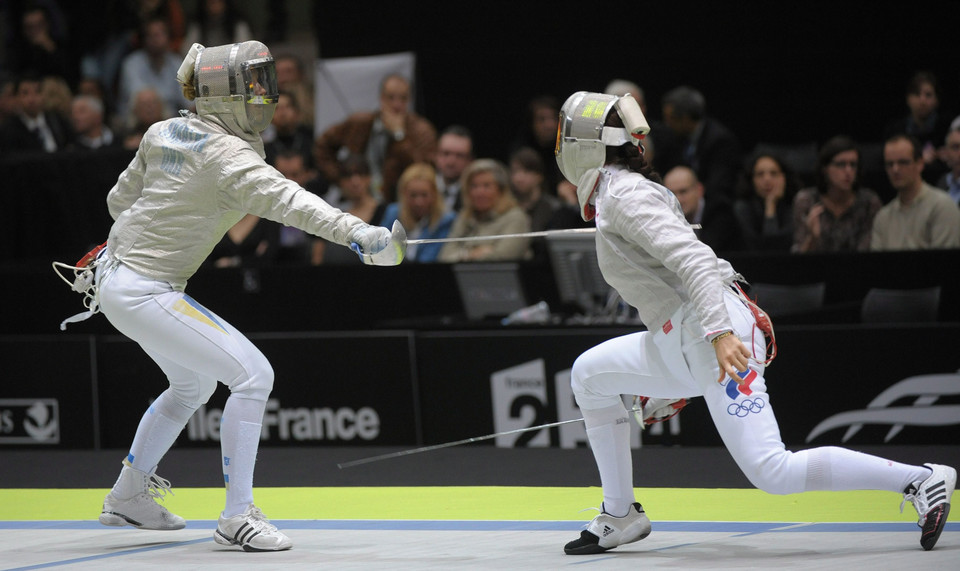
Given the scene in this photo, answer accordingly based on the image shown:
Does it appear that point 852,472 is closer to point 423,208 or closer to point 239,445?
point 239,445

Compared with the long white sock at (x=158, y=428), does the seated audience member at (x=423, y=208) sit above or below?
above

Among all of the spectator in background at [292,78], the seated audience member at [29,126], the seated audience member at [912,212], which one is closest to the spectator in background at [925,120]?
the seated audience member at [912,212]

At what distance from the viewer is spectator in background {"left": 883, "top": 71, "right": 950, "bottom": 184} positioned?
747 cm

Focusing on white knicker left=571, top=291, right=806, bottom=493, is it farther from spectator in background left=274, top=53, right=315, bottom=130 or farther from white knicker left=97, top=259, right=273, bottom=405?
spectator in background left=274, top=53, right=315, bottom=130

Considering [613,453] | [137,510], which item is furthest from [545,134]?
[613,453]

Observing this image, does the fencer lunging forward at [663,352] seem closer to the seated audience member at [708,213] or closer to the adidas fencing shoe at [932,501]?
the adidas fencing shoe at [932,501]

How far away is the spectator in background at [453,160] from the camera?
7.94 metres

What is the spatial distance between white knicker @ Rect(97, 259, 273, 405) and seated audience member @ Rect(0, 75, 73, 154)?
5.40m

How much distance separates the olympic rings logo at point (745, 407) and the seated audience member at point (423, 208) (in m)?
4.15

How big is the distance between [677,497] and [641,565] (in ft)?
4.06

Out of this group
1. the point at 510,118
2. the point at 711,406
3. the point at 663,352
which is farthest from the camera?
the point at 510,118

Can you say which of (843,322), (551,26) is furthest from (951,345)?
(551,26)

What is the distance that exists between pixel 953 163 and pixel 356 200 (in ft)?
10.8

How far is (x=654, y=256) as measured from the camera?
11.4ft
